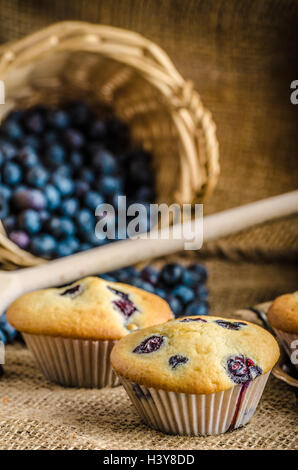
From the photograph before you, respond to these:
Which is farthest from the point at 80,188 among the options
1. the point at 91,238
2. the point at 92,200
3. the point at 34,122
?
the point at 34,122

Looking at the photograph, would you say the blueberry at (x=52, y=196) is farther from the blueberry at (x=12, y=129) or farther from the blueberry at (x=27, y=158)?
the blueberry at (x=12, y=129)

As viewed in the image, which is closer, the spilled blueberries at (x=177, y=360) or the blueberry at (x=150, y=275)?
the spilled blueberries at (x=177, y=360)

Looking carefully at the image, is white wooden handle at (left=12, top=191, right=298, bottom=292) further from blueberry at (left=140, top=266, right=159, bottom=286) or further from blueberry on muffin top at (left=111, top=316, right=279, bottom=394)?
blueberry on muffin top at (left=111, top=316, right=279, bottom=394)

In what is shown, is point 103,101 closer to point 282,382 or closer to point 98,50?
point 98,50

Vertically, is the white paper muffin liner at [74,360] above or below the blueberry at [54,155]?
below

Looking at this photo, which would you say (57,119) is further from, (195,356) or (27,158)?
(195,356)

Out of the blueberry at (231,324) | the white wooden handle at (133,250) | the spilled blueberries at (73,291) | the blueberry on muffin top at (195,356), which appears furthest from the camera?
the white wooden handle at (133,250)

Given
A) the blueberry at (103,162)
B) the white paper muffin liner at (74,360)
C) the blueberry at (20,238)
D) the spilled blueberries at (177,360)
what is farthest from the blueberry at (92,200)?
the spilled blueberries at (177,360)

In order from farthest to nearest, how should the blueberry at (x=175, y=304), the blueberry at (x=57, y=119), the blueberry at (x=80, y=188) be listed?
1. the blueberry at (x=57, y=119)
2. the blueberry at (x=80, y=188)
3. the blueberry at (x=175, y=304)
